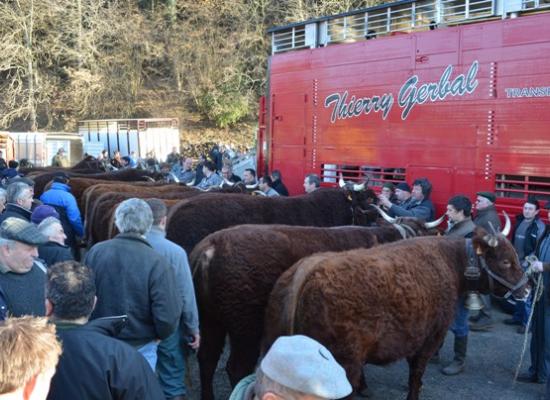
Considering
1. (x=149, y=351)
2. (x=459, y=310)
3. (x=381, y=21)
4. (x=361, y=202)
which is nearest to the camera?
(x=149, y=351)

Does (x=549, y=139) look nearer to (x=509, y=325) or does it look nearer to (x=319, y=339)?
(x=509, y=325)

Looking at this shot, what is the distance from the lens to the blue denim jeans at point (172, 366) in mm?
4840

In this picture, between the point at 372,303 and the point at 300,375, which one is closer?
the point at 300,375

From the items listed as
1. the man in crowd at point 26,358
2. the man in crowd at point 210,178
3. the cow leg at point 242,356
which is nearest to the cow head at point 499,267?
the cow leg at point 242,356

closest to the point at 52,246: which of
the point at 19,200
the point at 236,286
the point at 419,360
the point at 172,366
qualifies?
the point at 172,366

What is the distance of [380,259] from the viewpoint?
4.73 m

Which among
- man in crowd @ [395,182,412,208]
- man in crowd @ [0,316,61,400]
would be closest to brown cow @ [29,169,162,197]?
man in crowd @ [395,182,412,208]

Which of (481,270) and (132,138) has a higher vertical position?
(132,138)

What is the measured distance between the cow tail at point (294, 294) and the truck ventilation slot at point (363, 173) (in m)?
5.86

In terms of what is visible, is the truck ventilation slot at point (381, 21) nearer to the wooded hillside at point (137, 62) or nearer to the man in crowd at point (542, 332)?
the man in crowd at point (542, 332)

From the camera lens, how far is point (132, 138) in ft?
98.2

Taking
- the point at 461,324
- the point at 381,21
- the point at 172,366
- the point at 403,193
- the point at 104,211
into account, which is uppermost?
the point at 381,21

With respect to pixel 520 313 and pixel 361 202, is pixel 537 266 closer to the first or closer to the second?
pixel 520 313

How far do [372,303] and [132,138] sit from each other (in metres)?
27.0
